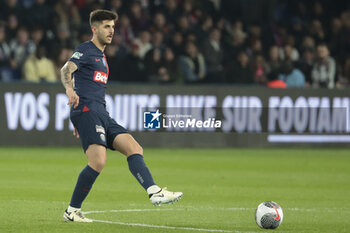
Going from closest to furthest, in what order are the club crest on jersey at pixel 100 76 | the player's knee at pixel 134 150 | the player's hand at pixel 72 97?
1. the player's hand at pixel 72 97
2. the player's knee at pixel 134 150
3. the club crest on jersey at pixel 100 76

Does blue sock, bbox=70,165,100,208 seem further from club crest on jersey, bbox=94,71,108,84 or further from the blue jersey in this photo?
club crest on jersey, bbox=94,71,108,84

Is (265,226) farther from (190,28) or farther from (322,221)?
(190,28)

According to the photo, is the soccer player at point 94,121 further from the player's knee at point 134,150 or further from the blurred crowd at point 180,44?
the blurred crowd at point 180,44

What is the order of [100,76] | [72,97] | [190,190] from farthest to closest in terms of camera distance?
1. [190,190]
2. [100,76]
3. [72,97]

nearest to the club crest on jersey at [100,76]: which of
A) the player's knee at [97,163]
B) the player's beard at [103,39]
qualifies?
the player's beard at [103,39]

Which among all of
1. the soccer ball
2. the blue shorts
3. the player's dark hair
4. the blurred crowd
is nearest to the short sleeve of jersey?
the player's dark hair

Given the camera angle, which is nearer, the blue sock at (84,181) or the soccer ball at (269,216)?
the soccer ball at (269,216)

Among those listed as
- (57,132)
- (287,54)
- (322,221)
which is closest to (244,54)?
(287,54)

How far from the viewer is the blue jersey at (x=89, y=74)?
8.47 metres

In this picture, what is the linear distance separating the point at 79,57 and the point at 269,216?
252 cm

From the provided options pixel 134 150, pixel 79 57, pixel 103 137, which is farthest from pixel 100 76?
pixel 134 150

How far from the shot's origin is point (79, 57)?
332 inches

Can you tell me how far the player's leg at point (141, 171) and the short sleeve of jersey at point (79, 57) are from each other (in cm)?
84

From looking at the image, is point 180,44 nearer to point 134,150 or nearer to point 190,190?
point 190,190
